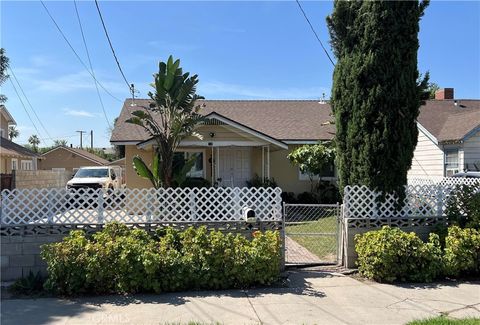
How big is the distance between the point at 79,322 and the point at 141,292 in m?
1.21

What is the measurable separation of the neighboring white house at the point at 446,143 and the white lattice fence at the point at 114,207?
11.9 meters

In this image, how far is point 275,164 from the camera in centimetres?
1772

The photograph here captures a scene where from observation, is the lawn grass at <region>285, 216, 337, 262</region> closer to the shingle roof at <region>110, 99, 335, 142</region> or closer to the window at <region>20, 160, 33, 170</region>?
the shingle roof at <region>110, 99, 335, 142</region>

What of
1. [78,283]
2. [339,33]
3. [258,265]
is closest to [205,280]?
[258,265]

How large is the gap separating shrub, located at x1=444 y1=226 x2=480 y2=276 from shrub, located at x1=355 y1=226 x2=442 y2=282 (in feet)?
0.60

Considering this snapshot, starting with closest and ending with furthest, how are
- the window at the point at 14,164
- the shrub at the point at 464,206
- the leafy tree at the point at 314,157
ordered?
the shrub at the point at 464,206
the leafy tree at the point at 314,157
the window at the point at 14,164

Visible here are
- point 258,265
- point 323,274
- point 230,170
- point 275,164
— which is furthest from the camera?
point 275,164

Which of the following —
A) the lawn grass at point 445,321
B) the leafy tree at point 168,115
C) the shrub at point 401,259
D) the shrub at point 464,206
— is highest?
the leafy tree at point 168,115

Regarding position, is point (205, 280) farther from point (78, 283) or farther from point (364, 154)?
point (364, 154)

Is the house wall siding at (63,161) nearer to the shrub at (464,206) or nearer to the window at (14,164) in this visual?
the window at (14,164)

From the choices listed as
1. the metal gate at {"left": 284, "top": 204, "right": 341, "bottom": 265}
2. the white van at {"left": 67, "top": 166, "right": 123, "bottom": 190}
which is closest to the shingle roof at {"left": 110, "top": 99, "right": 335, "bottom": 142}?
the white van at {"left": 67, "top": 166, "right": 123, "bottom": 190}

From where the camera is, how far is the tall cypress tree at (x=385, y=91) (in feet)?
25.0

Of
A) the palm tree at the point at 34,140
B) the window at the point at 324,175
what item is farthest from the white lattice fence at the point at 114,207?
the palm tree at the point at 34,140

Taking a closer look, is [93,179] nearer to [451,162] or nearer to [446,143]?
[446,143]
